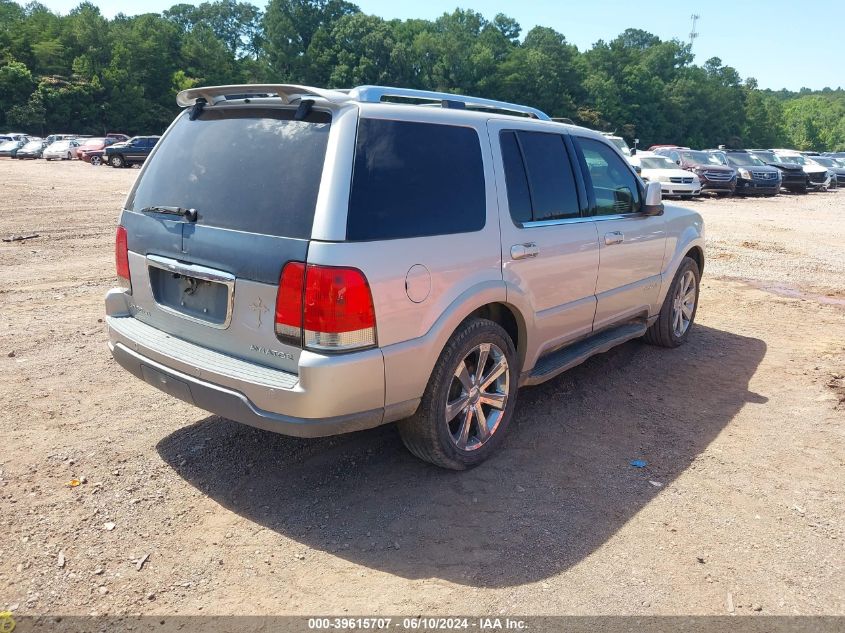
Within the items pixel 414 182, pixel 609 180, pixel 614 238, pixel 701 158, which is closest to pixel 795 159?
pixel 701 158

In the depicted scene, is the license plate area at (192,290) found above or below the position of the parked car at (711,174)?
below

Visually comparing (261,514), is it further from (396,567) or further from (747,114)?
(747,114)

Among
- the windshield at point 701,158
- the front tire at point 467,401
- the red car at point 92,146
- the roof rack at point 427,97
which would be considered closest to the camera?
the roof rack at point 427,97

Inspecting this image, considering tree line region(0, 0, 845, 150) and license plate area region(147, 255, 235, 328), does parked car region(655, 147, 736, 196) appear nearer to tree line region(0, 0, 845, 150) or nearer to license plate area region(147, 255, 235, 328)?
license plate area region(147, 255, 235, 328)

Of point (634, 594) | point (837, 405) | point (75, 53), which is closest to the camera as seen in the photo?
point (634, 594)

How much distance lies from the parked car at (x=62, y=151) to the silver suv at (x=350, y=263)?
137 feet

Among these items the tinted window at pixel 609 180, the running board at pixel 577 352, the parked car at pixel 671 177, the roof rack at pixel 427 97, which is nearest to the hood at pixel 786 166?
the parked car at pixel 671 177

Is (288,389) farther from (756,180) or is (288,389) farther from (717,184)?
(756,180)

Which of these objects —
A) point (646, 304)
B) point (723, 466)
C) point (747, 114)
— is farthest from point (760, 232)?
point (747, 114)

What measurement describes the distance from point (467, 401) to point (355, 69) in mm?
90934

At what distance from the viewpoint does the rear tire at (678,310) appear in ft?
20.4

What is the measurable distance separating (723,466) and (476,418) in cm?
157

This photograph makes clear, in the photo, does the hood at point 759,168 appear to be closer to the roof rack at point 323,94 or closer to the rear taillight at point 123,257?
the roof rack at point 323,94

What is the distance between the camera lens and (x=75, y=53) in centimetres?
7900
